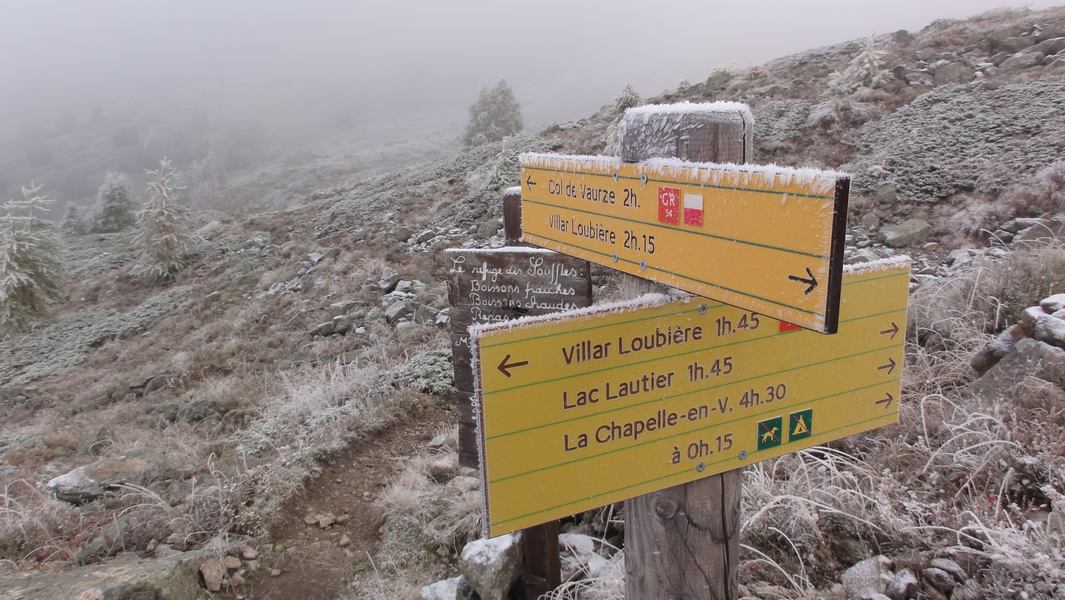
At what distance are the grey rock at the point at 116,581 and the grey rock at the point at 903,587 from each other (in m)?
3.48

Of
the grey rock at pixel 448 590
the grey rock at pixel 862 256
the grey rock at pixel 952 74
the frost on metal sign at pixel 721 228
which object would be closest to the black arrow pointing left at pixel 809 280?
the frost on metal sign at pixel 721 228

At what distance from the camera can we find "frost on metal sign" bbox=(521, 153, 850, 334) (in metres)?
0.93

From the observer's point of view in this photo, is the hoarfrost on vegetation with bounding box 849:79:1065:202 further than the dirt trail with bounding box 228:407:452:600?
Yes

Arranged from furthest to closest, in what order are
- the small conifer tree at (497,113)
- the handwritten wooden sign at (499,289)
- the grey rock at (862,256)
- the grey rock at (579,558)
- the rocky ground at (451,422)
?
the small conifer tree at (497,113) → the grey rock at (862,256) → the grey rock at (579,558) → the handwritten wooden sign at (499,289) → the rocky ground at (451,422)

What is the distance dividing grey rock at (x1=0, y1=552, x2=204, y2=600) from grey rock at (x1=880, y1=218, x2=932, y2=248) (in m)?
8.08

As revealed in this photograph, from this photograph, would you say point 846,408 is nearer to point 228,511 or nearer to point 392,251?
point 228,511

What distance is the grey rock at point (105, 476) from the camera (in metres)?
4.69

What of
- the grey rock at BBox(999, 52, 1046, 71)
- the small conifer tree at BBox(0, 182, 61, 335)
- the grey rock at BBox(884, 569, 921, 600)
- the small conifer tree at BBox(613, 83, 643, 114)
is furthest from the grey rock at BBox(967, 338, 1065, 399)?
the small conifer tree at BBox(0, 182, 61, 335)

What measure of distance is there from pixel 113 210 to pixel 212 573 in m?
33.9

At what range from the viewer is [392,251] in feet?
41.3

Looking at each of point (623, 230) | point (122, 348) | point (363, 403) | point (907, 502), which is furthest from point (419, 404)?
point (122, 348)

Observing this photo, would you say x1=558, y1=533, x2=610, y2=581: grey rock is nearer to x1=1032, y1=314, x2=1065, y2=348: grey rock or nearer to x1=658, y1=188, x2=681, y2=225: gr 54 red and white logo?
x1=658, y1=188, x2=681, y2=225: gr 54 red and white logo

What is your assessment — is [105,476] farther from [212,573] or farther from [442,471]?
[442,471]

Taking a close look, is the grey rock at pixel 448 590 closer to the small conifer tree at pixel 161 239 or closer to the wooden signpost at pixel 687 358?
the wooden signpost at pixel 687 358
